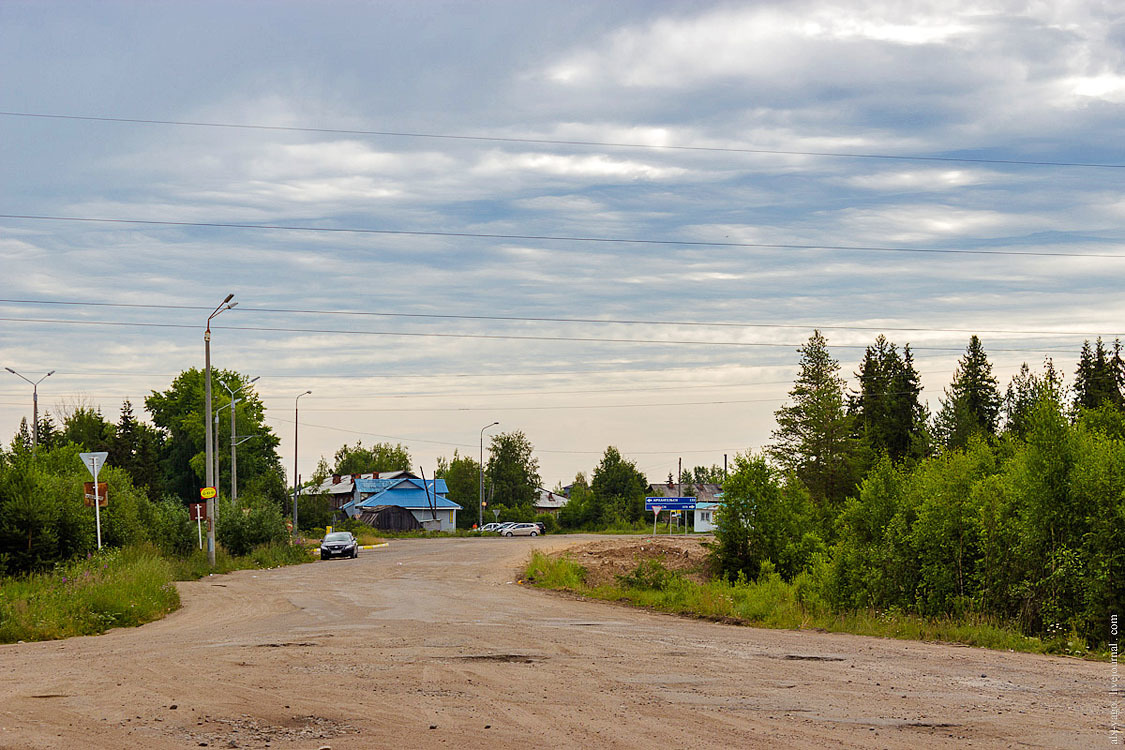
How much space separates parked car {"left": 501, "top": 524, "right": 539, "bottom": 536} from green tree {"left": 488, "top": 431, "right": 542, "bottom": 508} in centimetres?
4097

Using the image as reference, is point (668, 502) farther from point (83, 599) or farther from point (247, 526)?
point (83, 599)

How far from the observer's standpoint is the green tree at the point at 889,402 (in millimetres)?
87812

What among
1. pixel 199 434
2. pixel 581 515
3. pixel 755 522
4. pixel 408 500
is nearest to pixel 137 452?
pixel 199 434

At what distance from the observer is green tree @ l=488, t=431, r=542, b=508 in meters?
146

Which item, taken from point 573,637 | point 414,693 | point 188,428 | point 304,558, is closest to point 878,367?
point 304,558

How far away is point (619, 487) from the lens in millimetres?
141875

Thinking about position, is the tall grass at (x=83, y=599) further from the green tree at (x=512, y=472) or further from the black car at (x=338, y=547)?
the green tree at (x=512, y=472)

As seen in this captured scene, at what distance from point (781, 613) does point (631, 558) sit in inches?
1011

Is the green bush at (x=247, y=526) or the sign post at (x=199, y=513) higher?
the sign post at (x=199, y=513)

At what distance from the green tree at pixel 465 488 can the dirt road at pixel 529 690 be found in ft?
388

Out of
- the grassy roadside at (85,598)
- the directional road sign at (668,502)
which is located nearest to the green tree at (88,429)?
the directional road sign at (668,502)

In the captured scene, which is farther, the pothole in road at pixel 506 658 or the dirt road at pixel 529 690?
the pothole in road at pixel 506 658

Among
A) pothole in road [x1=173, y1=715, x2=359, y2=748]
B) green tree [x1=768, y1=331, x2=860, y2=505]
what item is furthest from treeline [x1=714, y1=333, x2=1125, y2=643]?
green tree [x1=768, y1=331, x2=860, y2=505]

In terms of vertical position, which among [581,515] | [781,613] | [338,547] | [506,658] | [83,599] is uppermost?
[506,658]
